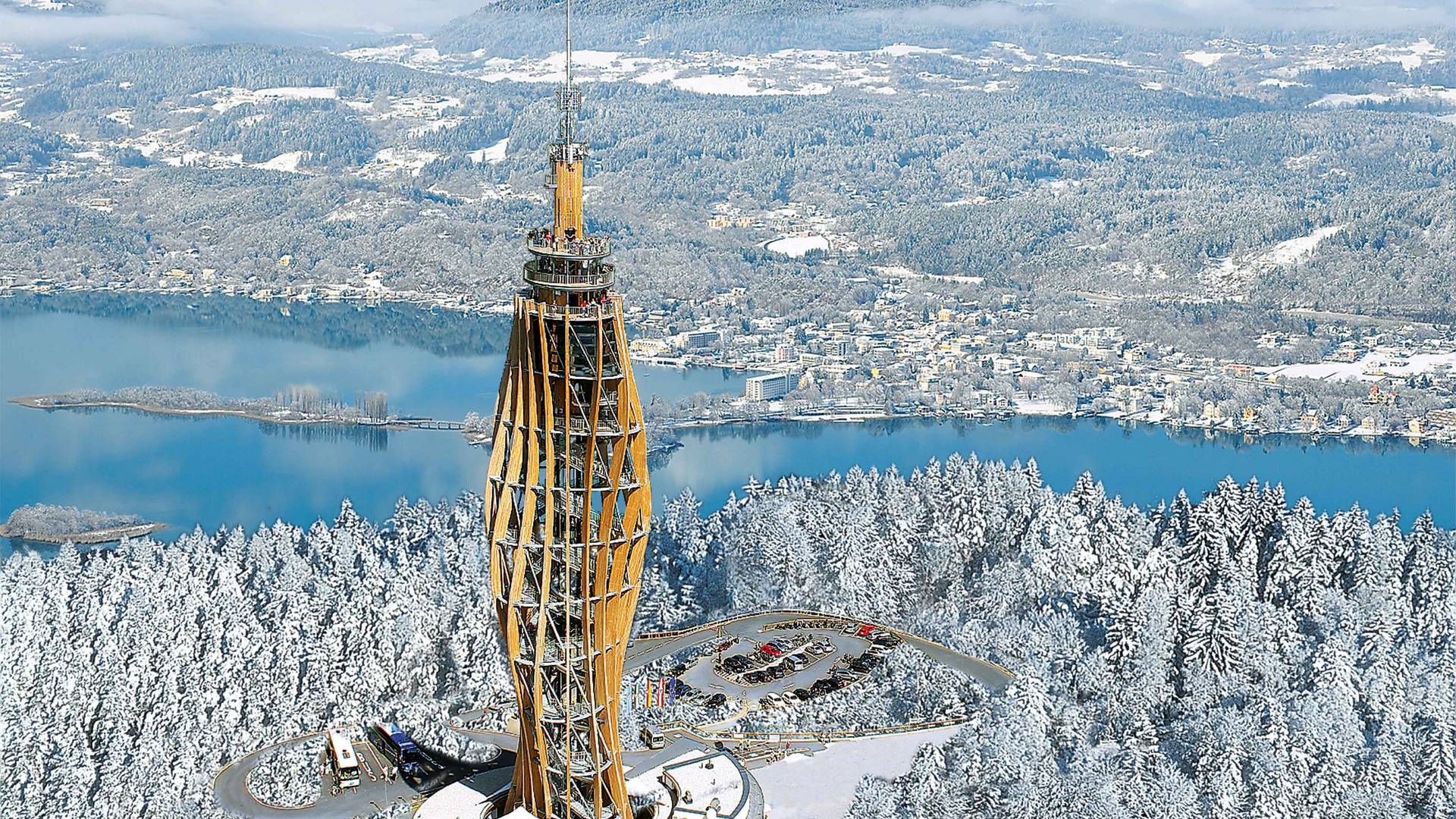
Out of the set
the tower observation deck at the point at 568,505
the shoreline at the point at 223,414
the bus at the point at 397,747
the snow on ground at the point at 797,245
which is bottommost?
the shoreline at the point at 223,414

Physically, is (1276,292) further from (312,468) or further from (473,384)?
(312,468)

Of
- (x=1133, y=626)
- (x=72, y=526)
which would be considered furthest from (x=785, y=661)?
(x=72, y=526)

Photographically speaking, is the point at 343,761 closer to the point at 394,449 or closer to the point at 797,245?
the point at 394,449

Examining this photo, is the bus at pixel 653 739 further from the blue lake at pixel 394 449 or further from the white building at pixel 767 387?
the white building at pixel 767 387

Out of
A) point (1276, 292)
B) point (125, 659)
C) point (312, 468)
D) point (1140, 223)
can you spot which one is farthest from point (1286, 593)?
point (1140, 223)

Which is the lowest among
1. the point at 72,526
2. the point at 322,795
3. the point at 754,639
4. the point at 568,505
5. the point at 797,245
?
the point at 72,526

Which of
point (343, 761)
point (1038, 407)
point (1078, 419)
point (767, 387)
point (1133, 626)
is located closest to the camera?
point (343, 761)

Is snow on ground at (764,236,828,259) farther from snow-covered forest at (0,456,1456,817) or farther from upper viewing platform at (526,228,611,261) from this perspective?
upper viewing platform at (526,228,611,261)

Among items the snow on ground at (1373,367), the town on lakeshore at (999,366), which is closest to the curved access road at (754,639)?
the town on lakeshore at (999,366)
